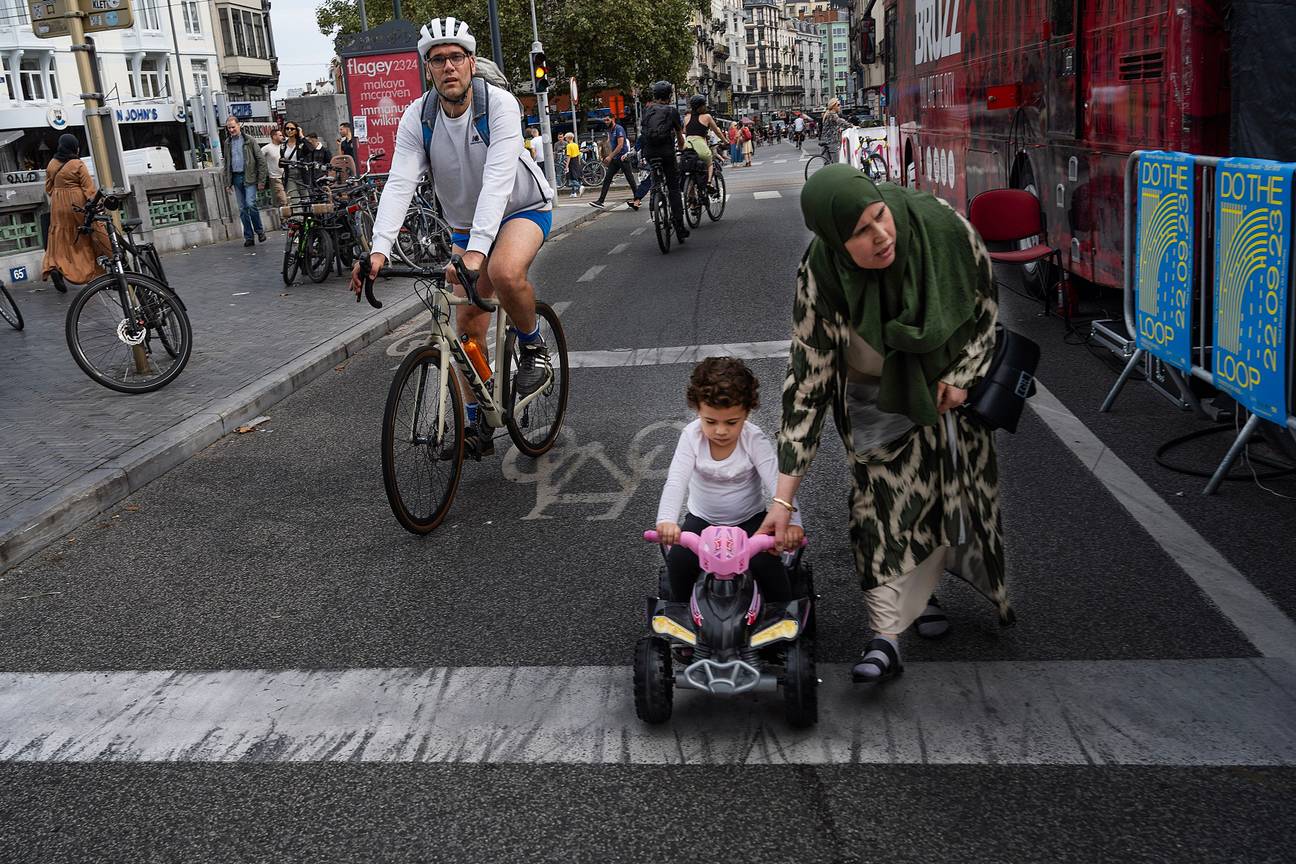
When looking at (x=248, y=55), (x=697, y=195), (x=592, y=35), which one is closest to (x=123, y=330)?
(x=697, y=195)

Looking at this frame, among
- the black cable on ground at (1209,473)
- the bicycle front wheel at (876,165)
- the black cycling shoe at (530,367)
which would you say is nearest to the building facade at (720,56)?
the bicycle front wheel at (876,165)

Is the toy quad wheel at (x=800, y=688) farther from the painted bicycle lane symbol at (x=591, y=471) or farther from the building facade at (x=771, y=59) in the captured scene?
the building facade at (x=771, y=59)

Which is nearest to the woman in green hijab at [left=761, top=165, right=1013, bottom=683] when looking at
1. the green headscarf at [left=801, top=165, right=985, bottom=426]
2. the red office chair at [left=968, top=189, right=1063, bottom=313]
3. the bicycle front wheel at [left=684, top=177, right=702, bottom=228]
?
the green headscarf at [left=801, top=165, right=985, bottom=426]

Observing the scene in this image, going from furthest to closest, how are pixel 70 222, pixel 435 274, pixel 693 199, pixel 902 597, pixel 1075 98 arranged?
pixel 693 199 < pixel 70 222 < pixel 1075 98 < pixel 435 274 < pixel 902 597

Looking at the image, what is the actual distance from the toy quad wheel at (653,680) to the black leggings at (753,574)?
24 centimetres

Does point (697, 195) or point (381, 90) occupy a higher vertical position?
point (381, 90)

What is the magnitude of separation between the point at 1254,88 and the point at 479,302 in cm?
382

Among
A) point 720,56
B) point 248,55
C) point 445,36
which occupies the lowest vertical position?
point 445,36

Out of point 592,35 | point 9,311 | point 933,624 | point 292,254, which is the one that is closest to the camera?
point 933,624

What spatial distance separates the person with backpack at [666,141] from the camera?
51.5 ft

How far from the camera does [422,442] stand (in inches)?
211

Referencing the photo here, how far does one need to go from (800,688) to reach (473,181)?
3316 mm

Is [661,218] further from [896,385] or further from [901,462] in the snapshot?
[896,385]

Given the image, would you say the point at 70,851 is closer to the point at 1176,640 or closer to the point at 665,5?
the point at 1176,640
